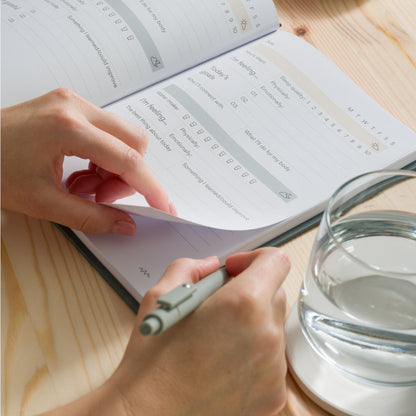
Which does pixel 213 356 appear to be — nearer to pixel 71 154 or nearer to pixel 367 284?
pixel 367 284

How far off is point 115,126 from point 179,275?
8.5 inches

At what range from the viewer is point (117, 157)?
63cm

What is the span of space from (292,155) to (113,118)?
21 cm

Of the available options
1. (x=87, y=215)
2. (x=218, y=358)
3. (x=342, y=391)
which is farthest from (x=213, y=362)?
(x=87, y=215)

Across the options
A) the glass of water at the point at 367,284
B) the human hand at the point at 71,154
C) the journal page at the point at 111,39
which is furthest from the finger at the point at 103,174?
the glass of water at the point at 367,284

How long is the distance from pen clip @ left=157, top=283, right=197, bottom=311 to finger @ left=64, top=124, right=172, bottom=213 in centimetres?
19

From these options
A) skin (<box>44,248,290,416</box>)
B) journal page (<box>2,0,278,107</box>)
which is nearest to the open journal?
journal page (<box>2,0,278,107</box>)

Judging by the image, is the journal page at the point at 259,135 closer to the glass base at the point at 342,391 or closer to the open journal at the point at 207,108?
the open journal at the point at 207,108

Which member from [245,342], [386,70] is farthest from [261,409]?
[386,70]

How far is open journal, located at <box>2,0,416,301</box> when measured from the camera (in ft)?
2.13

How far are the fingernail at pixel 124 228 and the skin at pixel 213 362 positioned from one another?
0.14 meters

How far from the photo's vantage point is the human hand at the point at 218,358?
478 millimetres

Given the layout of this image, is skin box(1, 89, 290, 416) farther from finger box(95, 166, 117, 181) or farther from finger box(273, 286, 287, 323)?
finger box(95, 166, 117, 181)

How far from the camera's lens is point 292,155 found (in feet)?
2.39
